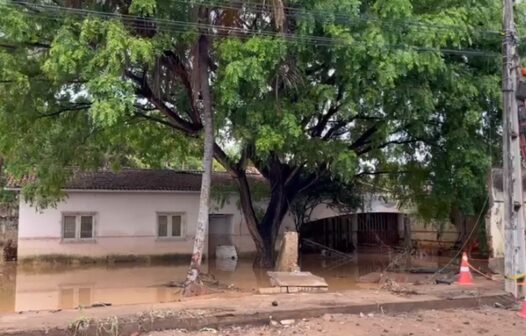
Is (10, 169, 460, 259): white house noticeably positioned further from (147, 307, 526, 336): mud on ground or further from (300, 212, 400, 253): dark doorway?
(147, 307, 526, 336): mud on ground

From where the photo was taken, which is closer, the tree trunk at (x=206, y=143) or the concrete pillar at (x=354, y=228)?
the tree trunk at (x=206, y=143)

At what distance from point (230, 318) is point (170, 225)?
1462 centimetres

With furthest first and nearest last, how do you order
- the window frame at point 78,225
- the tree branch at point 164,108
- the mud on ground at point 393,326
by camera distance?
the window frame at point 78,225 → the tree branch at point 164,108 → the mud on ground at point 393,326

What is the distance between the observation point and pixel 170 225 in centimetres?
2411

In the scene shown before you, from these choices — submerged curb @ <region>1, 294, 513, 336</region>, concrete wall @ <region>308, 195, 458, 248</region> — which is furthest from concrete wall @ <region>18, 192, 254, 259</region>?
submerged curb @ <region>1, 294, 513, 336</region>

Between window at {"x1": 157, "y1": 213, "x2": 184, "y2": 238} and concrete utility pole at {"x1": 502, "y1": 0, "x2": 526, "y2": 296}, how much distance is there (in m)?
14.6

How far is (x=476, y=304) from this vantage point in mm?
12094

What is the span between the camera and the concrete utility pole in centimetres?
1234

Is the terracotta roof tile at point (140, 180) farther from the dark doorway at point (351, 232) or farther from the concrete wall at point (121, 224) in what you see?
the dark doorway at point (351, 232)

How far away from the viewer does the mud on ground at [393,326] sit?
9.36m

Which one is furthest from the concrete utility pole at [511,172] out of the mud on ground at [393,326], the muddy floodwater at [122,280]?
the muddy floodwater at [122,280]

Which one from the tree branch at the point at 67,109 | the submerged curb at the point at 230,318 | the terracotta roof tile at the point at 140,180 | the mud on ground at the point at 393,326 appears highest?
the tree branch at the point at 67,109

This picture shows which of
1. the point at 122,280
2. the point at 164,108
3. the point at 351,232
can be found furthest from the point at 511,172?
the point at 351,232

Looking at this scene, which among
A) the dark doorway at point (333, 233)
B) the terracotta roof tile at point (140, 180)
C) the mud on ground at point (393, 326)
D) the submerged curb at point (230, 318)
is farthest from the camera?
the dark doorway at point (333, 233)
